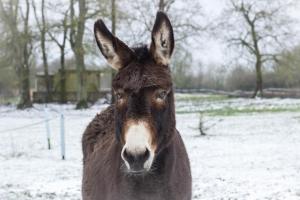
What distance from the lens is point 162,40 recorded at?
9.35 ft

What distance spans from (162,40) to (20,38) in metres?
34.7

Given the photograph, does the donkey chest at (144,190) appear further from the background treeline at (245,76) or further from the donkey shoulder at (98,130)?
the background treeline at (245,76)

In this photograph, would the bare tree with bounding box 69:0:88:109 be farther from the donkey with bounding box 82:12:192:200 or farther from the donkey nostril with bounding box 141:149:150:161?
the donkey nostril with bounding box 141:149:150:161

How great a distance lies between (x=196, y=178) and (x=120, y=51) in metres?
6.44

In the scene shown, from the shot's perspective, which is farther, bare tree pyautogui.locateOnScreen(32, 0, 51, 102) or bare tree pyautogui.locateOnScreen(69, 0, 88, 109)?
bare tree pyautogui.locateOnScreen(32, 0, 51, 102)

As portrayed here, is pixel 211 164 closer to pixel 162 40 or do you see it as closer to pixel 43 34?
pixel 162 40

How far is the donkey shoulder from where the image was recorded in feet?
14.7

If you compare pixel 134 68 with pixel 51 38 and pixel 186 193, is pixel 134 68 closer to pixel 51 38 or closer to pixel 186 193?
pixel 186 193

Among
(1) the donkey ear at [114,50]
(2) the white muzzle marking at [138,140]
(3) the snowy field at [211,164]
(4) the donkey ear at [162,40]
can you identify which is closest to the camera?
(2) the white muzzle marking at [138,140]

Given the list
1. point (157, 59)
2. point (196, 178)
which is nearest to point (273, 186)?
point (196, 178)

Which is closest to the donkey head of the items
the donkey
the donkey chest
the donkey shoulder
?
the donkey

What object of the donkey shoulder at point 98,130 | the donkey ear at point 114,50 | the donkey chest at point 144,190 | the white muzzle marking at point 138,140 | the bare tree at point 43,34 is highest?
the bare tree at point 43,34

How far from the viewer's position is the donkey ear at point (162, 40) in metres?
2.77

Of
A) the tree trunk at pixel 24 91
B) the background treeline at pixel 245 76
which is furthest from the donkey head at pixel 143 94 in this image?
the tree trunk at pixel 24 91
